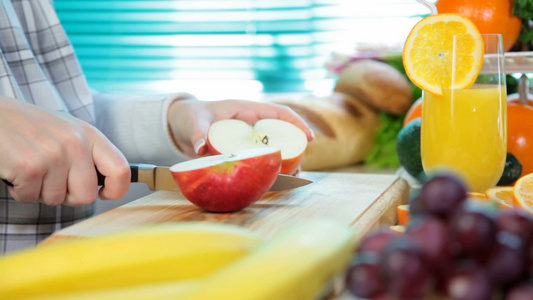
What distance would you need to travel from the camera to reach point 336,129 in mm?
1672

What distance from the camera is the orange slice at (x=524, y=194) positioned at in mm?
675

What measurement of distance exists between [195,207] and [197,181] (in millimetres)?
89

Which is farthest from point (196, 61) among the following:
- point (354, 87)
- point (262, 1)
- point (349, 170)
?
point (349, 170)

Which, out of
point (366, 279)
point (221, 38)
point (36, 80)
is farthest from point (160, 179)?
point (221, 38)

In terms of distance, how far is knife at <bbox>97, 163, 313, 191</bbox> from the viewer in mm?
894

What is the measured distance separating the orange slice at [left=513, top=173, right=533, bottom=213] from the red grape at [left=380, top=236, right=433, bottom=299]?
376 millimetres

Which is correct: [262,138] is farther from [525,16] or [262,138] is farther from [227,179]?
[525,16]

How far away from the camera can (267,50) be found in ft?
9.02

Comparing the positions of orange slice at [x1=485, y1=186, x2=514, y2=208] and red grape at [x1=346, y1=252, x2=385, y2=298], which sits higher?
red grape at [x1=346, y1=252, x2=385, y2=298]

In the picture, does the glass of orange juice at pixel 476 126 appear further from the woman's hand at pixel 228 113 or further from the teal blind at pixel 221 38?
the teal blind at pixel 221 38

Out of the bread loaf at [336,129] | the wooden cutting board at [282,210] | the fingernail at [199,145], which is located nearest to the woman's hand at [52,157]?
the wooden cutting board at [282,210]

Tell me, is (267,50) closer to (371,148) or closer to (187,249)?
(371,148)

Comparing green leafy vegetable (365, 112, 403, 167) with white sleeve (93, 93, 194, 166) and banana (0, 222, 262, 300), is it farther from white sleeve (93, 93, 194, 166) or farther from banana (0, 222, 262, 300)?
banana (0, 222, 262, 300)

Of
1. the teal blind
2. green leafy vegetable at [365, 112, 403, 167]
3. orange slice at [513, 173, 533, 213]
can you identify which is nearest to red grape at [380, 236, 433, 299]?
orange slice at [513, 173, 533, 213]
